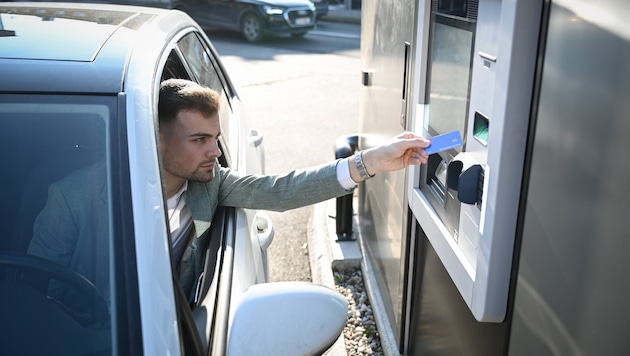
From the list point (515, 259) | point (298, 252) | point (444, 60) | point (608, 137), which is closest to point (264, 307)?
point (515, 259)

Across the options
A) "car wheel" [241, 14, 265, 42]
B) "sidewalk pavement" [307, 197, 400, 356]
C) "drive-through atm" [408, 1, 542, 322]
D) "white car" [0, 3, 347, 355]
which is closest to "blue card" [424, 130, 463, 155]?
"drive-through atm" [408, 1, 542, 322]

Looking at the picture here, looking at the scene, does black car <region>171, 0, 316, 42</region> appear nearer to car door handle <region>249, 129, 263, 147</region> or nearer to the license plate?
the license plate

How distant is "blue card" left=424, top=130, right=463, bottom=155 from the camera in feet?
5.79

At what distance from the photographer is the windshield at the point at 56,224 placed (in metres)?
1.38

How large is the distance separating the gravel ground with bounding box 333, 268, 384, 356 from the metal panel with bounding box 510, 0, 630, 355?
1737mm

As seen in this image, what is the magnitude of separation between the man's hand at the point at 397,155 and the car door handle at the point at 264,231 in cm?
59

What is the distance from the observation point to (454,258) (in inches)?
74.9

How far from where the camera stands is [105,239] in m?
1.40

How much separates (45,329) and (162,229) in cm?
33

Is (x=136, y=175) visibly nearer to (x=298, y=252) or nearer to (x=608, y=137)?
(x=608, y=137)

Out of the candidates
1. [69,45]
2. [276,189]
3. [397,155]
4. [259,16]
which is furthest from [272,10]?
[69,45]

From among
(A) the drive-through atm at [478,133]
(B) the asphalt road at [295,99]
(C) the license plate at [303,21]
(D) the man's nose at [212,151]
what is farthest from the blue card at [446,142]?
(C) the license plate at [303,21]

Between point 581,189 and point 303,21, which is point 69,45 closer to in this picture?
point 581,189

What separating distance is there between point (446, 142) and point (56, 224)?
1.04 m
